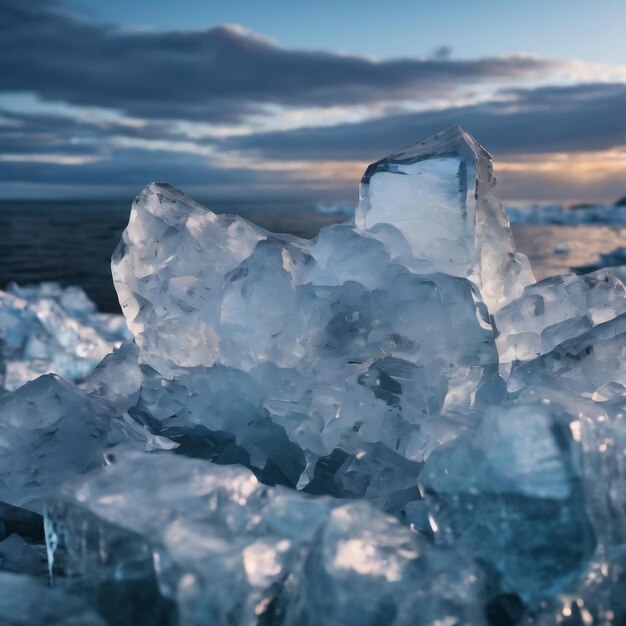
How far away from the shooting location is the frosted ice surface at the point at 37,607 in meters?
0.98

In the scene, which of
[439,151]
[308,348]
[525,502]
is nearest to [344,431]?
[308,348]

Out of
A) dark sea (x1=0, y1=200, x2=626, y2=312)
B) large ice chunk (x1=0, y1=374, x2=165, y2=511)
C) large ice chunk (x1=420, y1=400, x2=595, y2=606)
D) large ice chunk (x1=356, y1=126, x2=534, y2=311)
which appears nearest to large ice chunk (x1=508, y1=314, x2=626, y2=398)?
large ice chunk (x1=356, y1=126, x2=534, y2=311)

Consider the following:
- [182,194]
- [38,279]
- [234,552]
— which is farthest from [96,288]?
[234,552]

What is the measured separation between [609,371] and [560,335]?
0.14m

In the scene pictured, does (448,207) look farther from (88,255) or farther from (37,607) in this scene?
(88,255)

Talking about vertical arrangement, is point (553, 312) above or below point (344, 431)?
above

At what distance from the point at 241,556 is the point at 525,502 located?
0.45m

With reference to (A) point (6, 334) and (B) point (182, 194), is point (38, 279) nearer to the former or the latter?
(A) point (6, 334)

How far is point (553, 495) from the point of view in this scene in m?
1.07

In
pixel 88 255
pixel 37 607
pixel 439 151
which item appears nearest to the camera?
pixel 37 607

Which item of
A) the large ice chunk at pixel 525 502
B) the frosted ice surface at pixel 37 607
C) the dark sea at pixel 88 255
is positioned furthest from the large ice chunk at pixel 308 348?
the dark sea at pixel 88 255

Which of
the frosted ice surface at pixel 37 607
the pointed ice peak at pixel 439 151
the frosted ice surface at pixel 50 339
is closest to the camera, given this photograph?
the frosted ice surface at pixel 37 607

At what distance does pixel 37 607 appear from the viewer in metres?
1.00

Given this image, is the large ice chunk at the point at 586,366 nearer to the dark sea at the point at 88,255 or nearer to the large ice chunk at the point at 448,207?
the large ice chunk at the point at 448,207
